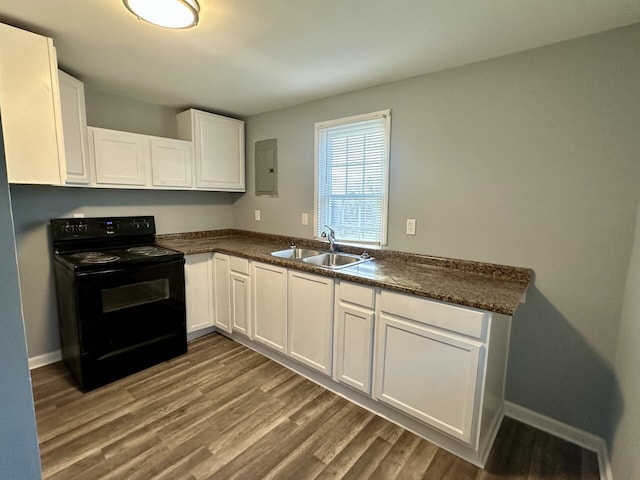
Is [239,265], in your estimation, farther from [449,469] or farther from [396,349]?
[449,469]

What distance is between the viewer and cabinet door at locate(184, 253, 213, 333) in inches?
111

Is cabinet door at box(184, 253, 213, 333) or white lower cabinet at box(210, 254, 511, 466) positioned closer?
white lower cabinet at box(210, 254, 511, 466)

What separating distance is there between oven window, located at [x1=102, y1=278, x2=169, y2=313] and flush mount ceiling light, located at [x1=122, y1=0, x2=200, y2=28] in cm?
173

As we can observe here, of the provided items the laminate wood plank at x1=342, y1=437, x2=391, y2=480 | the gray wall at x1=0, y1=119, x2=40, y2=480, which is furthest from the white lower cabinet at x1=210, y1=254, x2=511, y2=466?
the gray wall at x1=0, y1=119, x2=40, y2=480

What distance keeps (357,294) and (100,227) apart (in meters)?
2.25

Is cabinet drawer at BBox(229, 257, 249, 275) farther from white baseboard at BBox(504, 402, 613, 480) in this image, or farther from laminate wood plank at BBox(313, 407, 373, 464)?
white baseboard at BBox(504, 402, 613, 480)

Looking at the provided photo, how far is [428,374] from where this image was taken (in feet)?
5.68

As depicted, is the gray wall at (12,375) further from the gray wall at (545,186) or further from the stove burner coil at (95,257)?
the gray wall at (545,186)

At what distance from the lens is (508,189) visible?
1.94m

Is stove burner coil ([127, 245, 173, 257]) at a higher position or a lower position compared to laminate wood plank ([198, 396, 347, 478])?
higher

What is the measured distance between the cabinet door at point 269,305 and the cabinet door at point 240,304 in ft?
0.25

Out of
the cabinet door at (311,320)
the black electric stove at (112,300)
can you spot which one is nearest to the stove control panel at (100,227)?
the black electric stove at (112,300)

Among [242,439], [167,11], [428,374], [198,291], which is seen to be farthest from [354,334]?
[167,11]

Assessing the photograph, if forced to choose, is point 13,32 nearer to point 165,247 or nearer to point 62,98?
point 62,98
